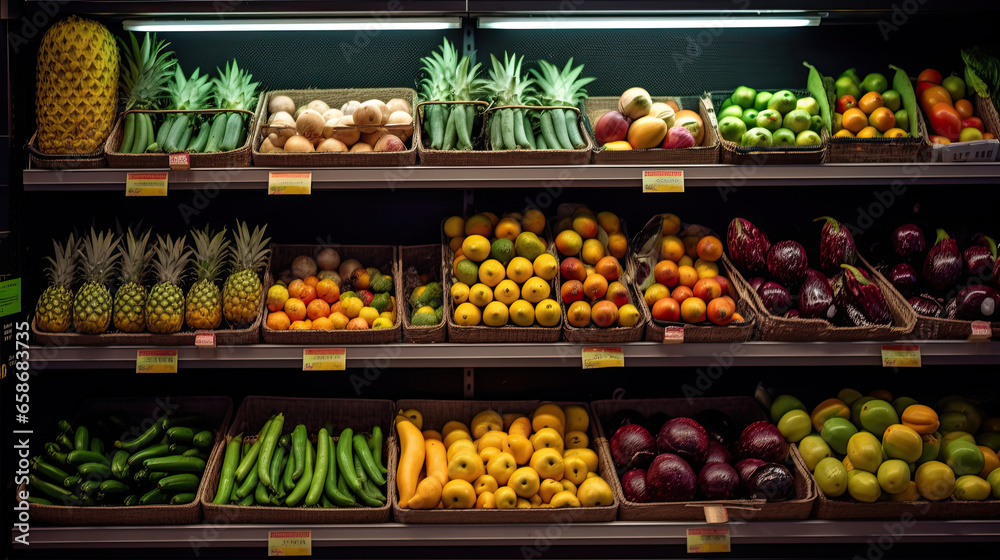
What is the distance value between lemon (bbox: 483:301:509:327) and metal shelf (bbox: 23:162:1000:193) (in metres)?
0.39

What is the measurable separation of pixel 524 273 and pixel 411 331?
0.42 meters

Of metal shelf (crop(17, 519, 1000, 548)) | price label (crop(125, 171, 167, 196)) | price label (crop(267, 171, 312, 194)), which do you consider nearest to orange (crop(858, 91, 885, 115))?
metal shelf (crop(17, 519, 1000, 548))

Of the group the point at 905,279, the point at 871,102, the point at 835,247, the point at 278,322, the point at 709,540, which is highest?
the point at 871,102

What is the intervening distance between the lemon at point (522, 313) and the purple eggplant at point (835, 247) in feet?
3.61

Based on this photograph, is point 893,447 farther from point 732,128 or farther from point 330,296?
point 330,296

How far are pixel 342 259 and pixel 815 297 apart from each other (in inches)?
66.5

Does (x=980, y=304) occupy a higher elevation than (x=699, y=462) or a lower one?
higher

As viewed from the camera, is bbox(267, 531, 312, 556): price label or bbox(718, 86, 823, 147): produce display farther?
bbox(718, 86, 823, 147): produce display

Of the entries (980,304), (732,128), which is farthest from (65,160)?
(980,304)

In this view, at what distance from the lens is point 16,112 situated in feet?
7.03

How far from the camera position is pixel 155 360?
2.10m

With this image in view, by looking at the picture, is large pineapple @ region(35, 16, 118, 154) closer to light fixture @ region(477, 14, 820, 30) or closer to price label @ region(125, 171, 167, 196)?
price label @ region(125, 171, 167, 196)

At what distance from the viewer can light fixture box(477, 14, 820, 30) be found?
234cm

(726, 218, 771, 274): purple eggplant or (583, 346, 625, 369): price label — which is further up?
(726, 218, 771, 274): purple eggplant
